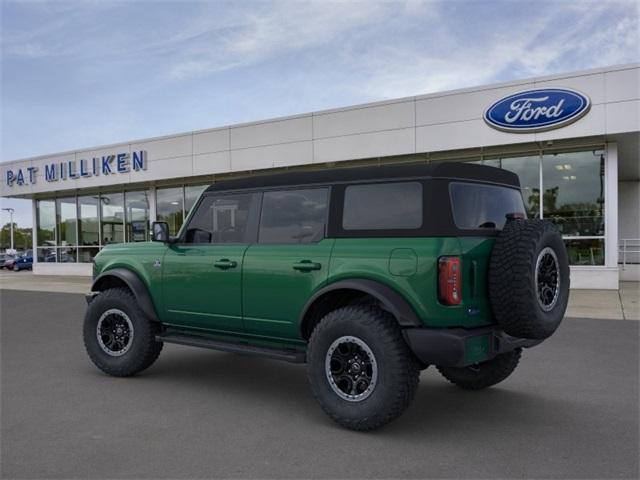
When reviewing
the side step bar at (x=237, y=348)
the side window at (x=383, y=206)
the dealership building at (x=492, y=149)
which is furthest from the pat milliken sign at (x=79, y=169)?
the side window at (x=383, y=206)

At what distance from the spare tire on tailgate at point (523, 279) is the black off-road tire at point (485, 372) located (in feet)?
2.67

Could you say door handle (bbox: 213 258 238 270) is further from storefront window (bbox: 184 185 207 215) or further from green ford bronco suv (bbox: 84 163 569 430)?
storefront window (bbox: 184 185 207 215)

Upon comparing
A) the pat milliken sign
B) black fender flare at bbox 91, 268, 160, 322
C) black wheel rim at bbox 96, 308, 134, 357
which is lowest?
black wheel rim at bbox 96, 308, 134, 357

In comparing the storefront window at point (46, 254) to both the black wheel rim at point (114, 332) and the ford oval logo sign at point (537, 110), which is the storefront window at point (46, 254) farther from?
the black wheel rim at point (114, 332)

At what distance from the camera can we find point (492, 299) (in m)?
4.00

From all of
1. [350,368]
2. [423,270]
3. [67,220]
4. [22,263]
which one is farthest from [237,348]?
[22,263]

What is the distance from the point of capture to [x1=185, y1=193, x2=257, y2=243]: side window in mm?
5094

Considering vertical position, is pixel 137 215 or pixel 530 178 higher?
pixel 530 178

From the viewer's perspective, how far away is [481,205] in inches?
174

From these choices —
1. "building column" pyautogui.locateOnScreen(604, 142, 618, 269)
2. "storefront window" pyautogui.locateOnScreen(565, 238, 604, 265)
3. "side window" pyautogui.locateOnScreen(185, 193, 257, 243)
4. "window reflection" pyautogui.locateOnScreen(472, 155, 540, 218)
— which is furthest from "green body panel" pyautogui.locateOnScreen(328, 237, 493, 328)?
"window reflection" pyautogui.locateOnScreen(472, 155, 540, 218)

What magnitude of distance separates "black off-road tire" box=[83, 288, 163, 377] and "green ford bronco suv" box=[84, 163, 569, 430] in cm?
19

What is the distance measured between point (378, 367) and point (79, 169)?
2190 cm

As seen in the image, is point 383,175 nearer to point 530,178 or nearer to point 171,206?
point 530,178

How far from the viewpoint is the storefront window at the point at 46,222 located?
25.8 metres
